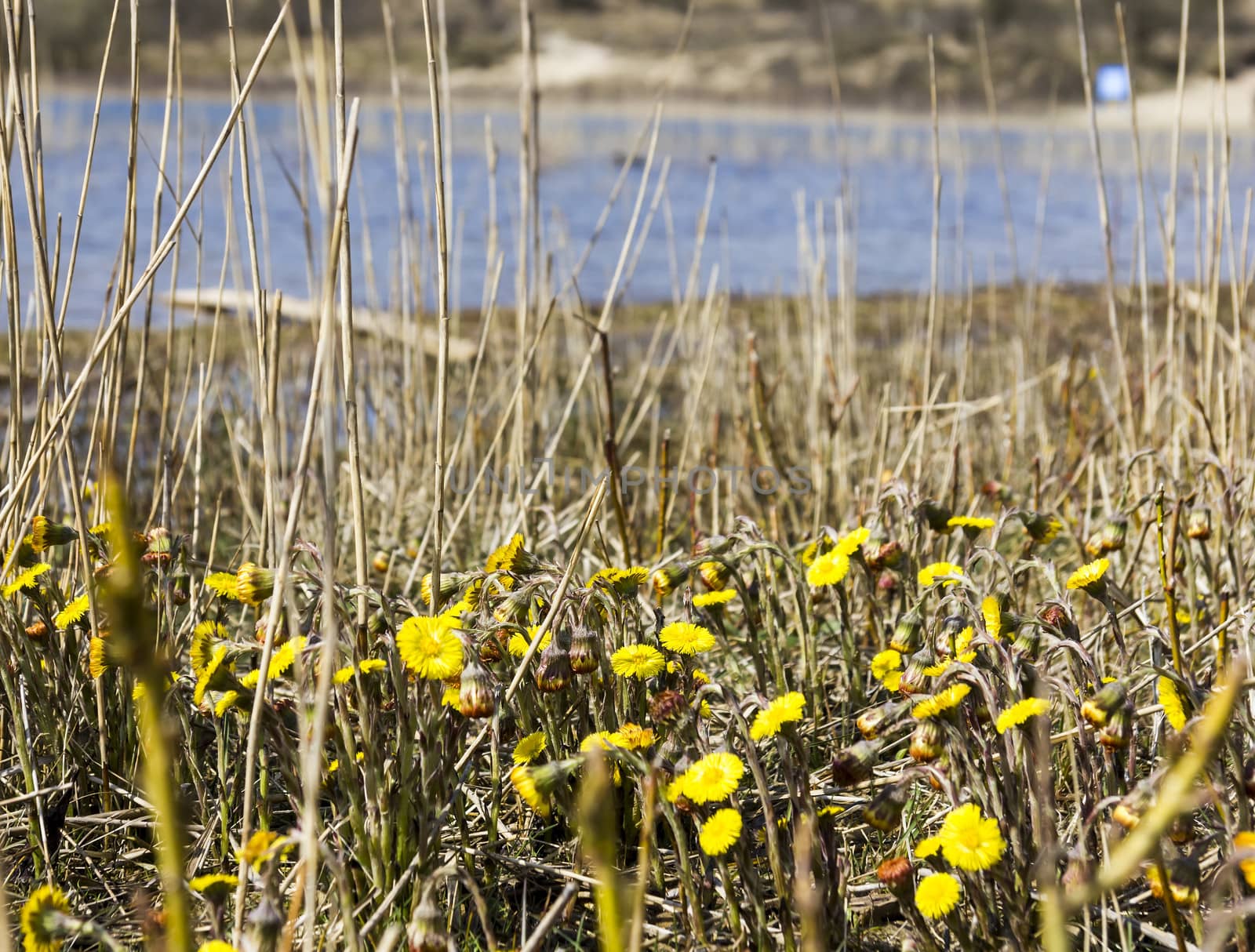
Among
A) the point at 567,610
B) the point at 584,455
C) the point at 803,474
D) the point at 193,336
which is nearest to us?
the point at 567,610

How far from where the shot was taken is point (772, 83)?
127 feet

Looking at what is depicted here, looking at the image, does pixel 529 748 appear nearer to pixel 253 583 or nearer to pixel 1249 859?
pixel 253 583

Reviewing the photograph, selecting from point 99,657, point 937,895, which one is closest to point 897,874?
point 937,895

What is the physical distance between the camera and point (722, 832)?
85 cm

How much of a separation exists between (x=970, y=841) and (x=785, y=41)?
48220mm

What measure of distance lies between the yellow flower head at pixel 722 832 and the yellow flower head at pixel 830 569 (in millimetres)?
374

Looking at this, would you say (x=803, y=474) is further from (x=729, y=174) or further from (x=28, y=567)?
(x=729, y=174)

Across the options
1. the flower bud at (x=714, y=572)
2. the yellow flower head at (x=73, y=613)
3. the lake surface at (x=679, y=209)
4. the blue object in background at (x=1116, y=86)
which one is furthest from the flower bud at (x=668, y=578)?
the blue object in background at (x=1116, y=86)

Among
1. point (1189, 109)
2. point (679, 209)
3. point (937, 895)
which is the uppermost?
point (1189, 109)

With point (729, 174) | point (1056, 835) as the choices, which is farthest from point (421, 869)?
point (729, 174)

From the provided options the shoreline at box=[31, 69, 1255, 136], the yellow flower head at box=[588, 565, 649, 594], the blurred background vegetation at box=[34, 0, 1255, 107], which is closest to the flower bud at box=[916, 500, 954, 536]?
the yellow flower head at box=[588, 565, 649, 594]

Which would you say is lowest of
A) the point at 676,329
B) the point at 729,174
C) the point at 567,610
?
the point at 567,610

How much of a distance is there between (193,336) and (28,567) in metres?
0.37

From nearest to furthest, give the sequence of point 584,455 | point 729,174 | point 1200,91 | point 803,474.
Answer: point 803,474
point 584,455
point 729,174
point 1200,91
